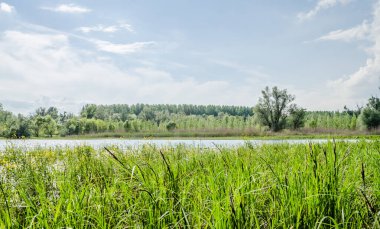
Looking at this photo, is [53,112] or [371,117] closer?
[371,117]

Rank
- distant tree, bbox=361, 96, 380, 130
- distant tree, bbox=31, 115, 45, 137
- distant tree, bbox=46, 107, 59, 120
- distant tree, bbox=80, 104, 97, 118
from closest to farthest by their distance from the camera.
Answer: distant tree, bbox=361, 96, 380, 130, distant tree, bbox=31, 115, 45, 137, distant tree, bbox=80, 104, 97, 118, distant tree, bbox=46, 107, 59, 120

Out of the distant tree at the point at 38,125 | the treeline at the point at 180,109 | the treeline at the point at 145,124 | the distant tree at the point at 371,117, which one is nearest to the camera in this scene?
the distant tree at the point at 371,117

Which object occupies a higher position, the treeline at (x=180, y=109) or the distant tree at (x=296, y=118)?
the treeline at (x=180, y=109)

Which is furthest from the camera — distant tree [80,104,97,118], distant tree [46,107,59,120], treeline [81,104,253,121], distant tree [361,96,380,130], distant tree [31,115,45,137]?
treeline [81,104,253,121]

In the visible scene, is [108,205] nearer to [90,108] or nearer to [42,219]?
[42,219]

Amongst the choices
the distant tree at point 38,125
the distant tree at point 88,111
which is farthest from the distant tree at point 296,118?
the distant tree at point 88,111

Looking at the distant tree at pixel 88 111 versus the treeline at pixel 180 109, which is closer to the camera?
the distant tree at pixel 88 111

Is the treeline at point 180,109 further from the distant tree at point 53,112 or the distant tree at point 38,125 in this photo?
the distant tree at point 38,125

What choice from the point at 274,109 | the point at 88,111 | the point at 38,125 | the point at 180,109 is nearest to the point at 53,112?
the point at 88,111

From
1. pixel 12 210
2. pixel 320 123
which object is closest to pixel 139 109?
pixel 320 123

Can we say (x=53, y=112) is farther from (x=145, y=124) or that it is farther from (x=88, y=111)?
(x=145, y=124)

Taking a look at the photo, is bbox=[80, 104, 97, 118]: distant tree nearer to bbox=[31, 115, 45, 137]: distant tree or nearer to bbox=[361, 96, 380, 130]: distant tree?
bbox=[31, 115, 45, 137]: distant tree

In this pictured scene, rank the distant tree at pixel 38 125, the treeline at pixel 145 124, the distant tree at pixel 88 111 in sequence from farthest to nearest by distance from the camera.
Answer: the distant tree at pixel 88 111
the distant tree at pixel 38 125
the treeline at pixel 145 124

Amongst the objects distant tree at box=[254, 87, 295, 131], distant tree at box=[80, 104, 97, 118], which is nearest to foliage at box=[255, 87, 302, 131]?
distant tree at box=[254, 87, 295, 131]
